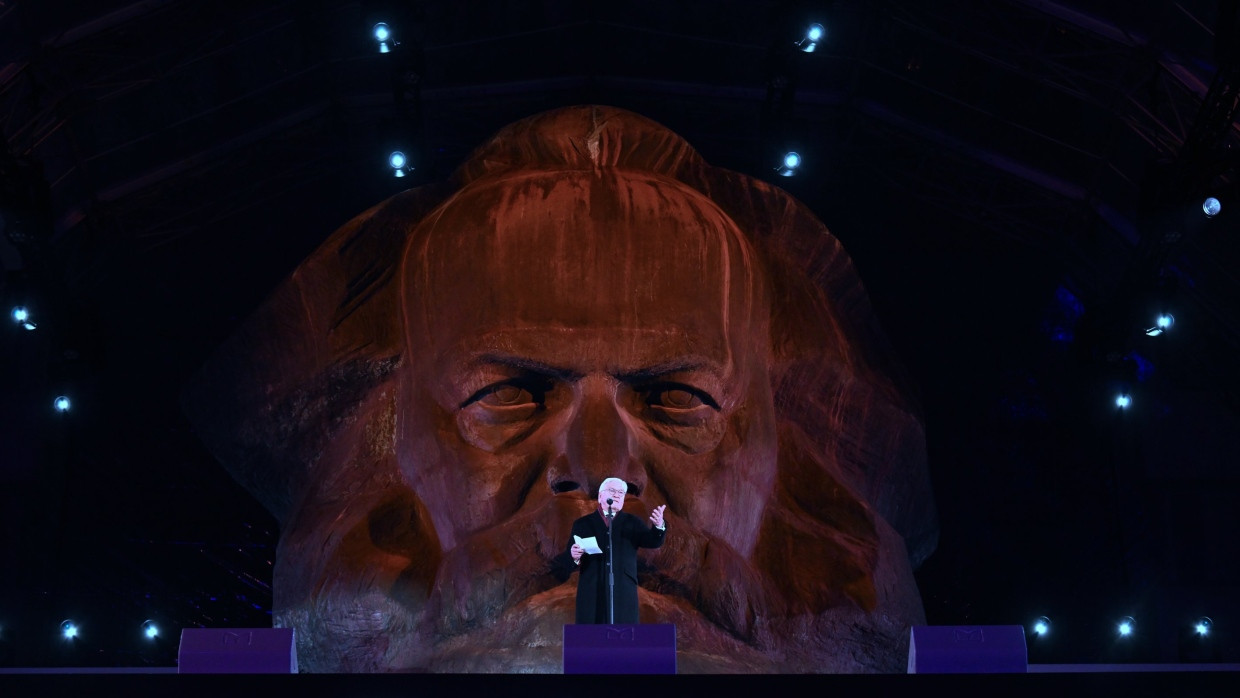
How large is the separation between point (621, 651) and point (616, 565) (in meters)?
Result: 1.12

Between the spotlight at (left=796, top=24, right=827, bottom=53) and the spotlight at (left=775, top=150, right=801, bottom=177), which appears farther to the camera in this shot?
the spotlight at (left=775, top=150, right=801, bottom=177)

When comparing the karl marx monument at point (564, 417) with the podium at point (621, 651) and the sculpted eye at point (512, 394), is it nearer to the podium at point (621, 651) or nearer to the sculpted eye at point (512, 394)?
the sculpted eye at point (512, 394)

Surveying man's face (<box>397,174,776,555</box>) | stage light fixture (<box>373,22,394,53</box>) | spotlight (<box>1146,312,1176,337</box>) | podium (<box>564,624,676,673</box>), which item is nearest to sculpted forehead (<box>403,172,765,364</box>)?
man's face (<box>397,174,776,555</box>)

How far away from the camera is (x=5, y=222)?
7.88m

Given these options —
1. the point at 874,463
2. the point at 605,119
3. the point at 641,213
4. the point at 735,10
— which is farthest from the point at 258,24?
the point at 874,463

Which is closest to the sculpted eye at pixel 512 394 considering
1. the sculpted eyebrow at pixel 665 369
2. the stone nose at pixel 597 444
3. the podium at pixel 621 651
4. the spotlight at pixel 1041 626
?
the stone nose at pixel 597 444

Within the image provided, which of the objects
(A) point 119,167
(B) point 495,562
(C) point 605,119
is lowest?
(B) point 495,562

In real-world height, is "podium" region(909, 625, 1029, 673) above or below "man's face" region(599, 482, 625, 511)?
below

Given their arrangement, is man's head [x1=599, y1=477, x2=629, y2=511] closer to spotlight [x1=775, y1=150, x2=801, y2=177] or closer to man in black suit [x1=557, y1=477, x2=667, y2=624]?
man in black suit [x1=557, y1=477, x2=667, y2=624]

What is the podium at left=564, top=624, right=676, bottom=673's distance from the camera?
3.23 m

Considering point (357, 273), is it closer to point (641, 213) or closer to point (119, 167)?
point (641, 213)

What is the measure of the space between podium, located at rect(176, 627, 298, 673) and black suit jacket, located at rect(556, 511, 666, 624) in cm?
115

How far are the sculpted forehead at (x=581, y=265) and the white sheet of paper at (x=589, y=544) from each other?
37.9 inches

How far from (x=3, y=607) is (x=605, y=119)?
4.92 metres
